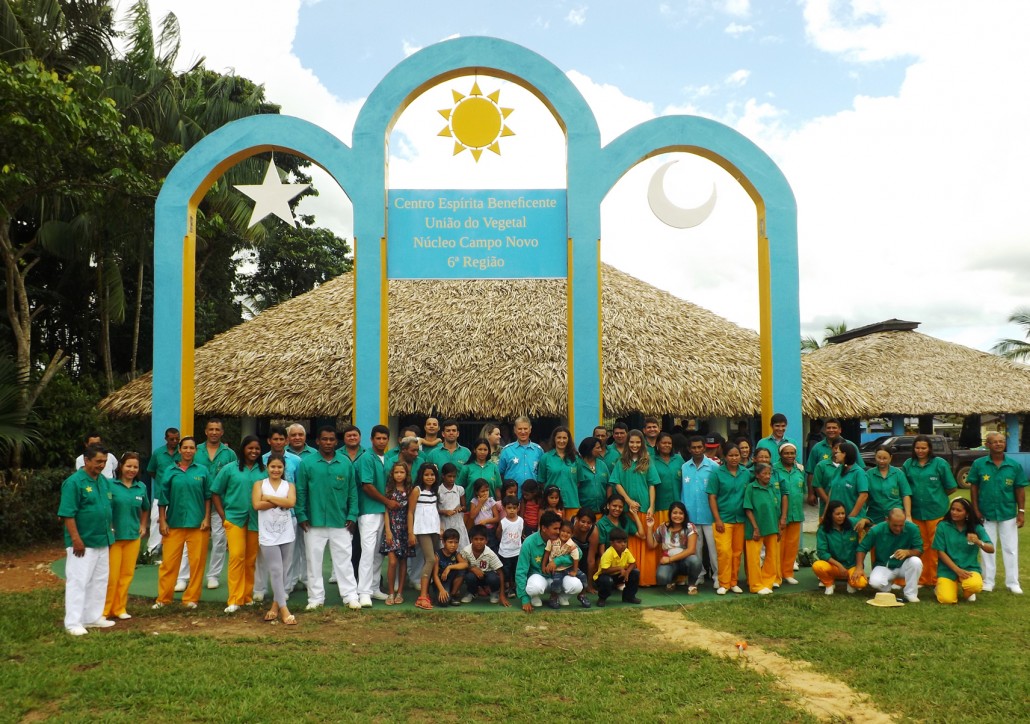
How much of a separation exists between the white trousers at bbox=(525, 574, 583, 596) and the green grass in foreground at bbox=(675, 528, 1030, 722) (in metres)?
0.95

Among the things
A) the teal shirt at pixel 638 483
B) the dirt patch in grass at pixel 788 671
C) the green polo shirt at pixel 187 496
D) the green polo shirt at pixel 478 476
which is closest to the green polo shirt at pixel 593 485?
the teal shirt at pixel 638 483

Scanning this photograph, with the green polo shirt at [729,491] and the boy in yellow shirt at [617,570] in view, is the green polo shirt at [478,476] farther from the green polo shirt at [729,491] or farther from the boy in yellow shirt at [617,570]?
the green polo shirt at [729,491]

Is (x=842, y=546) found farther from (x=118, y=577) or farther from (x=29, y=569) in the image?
(x=29, y=569)

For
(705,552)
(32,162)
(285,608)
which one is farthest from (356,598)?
Result: (32,162)

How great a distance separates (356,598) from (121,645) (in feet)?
5.87

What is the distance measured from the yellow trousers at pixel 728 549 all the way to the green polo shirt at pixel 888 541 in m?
1.06

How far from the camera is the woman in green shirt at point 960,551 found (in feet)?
20.8

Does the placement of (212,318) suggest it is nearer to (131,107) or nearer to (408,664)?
(131,107)

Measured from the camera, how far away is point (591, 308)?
7688mm

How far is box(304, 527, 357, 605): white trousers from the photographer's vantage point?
20.3 feet

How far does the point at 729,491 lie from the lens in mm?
6668

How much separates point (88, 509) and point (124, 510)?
0.28m

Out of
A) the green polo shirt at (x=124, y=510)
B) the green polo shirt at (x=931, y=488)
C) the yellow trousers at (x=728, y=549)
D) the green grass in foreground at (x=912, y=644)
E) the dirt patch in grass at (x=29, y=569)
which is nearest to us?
the green grass in foreground at (x=912, y=644)

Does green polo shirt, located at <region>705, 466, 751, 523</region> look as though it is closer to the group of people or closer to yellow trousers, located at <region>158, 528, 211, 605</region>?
the group of people
